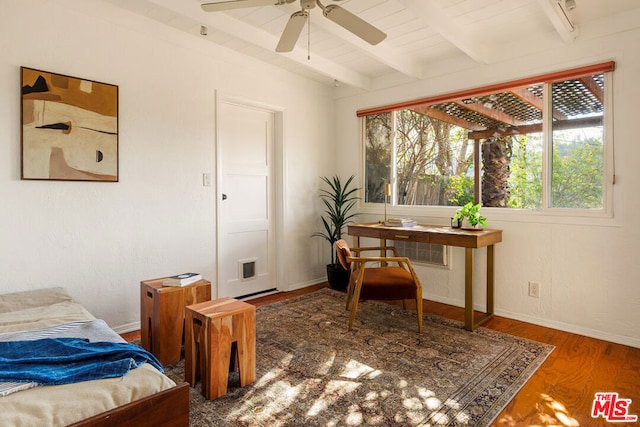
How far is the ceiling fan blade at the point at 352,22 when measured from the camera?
203 cm

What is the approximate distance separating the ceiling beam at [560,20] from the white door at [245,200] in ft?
8.63

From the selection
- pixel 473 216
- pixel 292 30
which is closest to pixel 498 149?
pixel 473 216

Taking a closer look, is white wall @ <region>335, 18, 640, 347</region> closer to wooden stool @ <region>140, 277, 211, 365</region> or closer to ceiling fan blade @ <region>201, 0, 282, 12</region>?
ceiling fan blade @ <region>201, 0, 282, 12</region>

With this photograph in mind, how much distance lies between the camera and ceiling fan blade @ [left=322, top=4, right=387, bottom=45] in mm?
2033

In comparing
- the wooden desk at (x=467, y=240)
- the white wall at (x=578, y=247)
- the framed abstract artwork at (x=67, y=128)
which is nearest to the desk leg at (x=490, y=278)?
the wooden desk at (x=467, y=240)

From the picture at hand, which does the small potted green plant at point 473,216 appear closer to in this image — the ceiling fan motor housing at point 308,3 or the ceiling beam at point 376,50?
the ceiling beam at point 376,50

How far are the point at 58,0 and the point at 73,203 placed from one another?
1389 mm

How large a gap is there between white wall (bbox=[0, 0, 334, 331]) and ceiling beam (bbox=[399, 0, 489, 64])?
1817 millimetres

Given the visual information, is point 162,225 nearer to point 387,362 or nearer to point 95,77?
point 95,77

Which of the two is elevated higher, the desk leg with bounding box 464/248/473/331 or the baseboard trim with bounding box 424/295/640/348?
the desk leg with bounding box 464/248/473/331

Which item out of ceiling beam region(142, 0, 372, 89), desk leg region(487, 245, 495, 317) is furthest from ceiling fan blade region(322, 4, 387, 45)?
desk leg region(487, 245, 495, 317)

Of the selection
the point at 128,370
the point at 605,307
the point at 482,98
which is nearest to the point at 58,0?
the point at 128,370

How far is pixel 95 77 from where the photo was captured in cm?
271

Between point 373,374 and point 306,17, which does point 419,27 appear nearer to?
point 306,17
